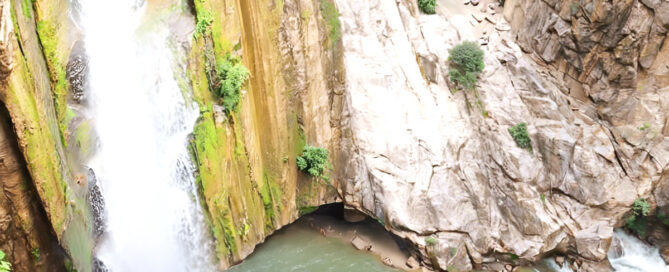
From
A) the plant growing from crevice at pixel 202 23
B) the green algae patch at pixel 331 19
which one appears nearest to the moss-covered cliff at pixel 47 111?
the plant growing from crevice at pixel 202 23

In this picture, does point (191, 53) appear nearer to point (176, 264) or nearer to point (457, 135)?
point (176, 264)

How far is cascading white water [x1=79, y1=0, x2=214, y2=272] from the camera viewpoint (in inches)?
464

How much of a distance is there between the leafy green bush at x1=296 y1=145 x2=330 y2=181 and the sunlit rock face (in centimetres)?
89

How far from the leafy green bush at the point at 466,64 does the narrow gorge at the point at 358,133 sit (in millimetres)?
84

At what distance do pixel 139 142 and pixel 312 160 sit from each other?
5666 mm

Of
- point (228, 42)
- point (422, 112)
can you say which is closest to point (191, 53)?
point (228, 42)

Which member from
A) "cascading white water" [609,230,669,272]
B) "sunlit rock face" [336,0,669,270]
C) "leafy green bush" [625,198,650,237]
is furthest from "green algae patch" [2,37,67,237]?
"leafy green bush" [625,198,650,237]

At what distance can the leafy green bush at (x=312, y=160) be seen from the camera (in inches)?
620

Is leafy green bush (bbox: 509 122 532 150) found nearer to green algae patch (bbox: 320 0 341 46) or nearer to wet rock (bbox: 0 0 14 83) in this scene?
green algae patch (bbox: 320 0 341 46)

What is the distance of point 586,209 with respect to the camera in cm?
1653

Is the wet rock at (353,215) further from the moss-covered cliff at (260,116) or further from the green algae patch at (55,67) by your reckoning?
the green algae patch at (55,67)

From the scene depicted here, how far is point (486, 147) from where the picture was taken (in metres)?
17.1

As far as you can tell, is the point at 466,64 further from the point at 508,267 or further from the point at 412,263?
the point at 412,263

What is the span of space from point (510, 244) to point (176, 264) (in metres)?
10.7
